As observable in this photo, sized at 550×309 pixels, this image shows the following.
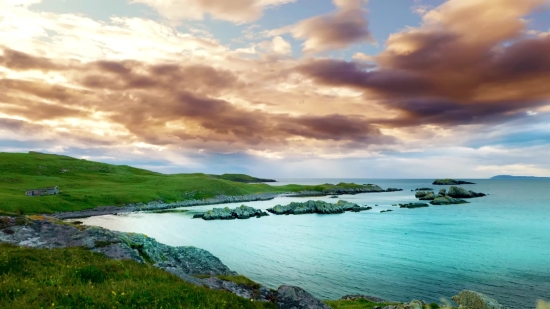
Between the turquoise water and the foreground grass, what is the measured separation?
26.4 meters

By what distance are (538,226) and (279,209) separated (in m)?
84.9

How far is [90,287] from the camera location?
1295 centimetres

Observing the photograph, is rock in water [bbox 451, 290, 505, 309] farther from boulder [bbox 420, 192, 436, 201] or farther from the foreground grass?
boulder [bbox 420, 192, 436, 201]

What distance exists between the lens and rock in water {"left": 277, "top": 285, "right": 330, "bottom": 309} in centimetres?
1598

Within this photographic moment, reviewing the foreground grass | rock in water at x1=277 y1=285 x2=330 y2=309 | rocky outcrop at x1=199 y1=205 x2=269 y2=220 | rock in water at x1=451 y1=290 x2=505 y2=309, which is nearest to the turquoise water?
rocky outcrop at x1=199 y1=205 x2=269 y2=220

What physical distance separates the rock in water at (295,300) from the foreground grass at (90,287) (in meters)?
1.15

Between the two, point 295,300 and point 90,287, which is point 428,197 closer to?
point 295,300

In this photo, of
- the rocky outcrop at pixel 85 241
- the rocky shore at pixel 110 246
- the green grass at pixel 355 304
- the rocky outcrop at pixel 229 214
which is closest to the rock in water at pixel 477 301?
the rocky shore at pixel 110 246

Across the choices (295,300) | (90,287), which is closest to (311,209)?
(295,300)

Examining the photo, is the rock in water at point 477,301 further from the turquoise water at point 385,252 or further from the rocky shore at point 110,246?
the turquoise water at point 385,252

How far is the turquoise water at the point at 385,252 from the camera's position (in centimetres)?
3884

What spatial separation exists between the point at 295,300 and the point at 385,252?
47.8 meters

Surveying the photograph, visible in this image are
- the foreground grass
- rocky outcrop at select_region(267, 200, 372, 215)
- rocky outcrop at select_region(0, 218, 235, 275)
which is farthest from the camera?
rocky outcrop at select_region(267, 200, 372, 215)

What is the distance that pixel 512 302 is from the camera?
3338 cm
